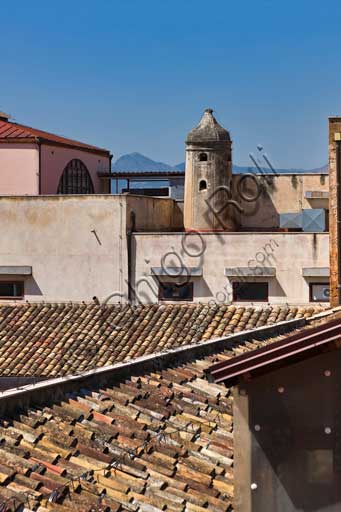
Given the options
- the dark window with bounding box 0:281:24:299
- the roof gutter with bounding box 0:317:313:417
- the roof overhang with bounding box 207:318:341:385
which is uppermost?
the dark window with bounding box 0:281:24:299

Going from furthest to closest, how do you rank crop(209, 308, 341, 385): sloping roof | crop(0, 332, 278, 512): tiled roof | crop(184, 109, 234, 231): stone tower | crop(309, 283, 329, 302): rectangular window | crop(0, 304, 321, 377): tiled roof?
crop(184, 109, 234, 231): stone tower → crop(309, 283, 329, 302): rectangular window → crop(0, 304, 321, 377): tiled roof → crop(0, 332, 278, 512): tiled roof → crop(209, 308, 341, 385): sloping roof

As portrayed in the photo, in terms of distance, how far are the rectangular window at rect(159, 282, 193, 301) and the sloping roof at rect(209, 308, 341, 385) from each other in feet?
69.1

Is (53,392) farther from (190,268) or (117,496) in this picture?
(190,268)

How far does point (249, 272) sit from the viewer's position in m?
→ 27.5

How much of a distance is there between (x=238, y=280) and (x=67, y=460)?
18.7 meters

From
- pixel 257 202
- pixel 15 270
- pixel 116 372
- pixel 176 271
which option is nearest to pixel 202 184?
pixel 257 202

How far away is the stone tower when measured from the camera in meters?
32.2

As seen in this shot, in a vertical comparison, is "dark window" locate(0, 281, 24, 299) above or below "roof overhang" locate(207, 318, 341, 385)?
above

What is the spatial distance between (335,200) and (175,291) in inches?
228

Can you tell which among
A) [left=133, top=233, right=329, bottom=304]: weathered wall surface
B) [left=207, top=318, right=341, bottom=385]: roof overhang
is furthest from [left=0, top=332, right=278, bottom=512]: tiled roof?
[left=133, top=233, right=329, bottom=304]: weathered wall surface

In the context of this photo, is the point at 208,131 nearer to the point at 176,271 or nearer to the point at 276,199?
the point at 276,199

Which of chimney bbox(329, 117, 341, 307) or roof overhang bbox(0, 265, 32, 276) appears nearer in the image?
chimney bbox(329, 117, 341, 307)

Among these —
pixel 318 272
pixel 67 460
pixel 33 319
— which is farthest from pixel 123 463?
pixel 318 272

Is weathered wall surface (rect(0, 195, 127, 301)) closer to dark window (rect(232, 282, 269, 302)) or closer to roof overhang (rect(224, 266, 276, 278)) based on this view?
roof overhang (rect(224, 266, 276, 278))
